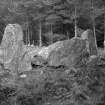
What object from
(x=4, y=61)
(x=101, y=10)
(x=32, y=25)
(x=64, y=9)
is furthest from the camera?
(x=32, y=25)

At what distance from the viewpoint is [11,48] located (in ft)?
25.9

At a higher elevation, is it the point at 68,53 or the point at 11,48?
the point at 11,48

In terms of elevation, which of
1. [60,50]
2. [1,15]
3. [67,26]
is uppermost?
[1,15]

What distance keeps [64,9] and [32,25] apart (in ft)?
22.9

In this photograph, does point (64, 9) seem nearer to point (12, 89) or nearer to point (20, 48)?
point (20, 48)

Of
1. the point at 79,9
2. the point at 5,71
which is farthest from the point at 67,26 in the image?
the point at 5,71

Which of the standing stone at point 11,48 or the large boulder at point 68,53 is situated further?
the large boulder at point 68,53

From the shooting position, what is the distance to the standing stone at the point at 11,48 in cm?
781

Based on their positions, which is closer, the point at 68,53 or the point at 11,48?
the point at 11,48

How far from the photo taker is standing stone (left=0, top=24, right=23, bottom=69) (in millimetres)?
7809

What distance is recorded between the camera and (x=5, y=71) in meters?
7.40

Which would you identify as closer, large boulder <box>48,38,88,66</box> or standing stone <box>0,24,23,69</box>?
standing stone <box>0,24,23,69</box>

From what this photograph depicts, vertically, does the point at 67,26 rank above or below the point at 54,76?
above

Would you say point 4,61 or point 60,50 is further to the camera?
point 60,50
